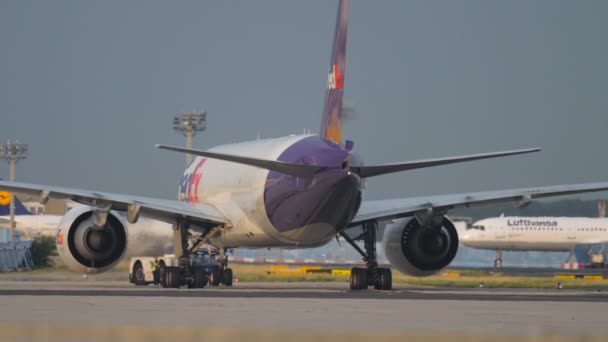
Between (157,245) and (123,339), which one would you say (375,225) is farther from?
(123,339)

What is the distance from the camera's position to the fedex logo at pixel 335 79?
40.2 metres

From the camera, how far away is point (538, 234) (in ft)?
349

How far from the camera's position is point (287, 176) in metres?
38.5

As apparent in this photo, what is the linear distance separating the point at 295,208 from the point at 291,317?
15944mm

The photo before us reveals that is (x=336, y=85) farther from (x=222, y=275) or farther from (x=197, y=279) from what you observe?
(x=222, y=275)

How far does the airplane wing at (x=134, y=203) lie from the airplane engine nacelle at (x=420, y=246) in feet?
20.0

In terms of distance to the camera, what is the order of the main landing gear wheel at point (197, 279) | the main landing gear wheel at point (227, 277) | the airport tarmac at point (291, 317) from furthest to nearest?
1. the main landing gear wheel at point (227, 277)
2. the main landing gear wheel at point (197, 279)
3. the airport tarmac at point (291, 317)

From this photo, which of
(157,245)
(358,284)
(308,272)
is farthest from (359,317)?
(308,272)

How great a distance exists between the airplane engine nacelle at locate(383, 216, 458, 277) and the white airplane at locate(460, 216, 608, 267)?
6290 centimetres

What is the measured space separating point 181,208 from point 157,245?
8159mm

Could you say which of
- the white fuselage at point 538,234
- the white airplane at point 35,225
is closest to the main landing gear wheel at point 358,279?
the white fuselage at point 538,234

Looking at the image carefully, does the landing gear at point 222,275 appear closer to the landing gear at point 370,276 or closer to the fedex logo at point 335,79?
the landing gear at point 370,276

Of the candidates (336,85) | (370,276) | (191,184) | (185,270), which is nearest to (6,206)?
(191,184)

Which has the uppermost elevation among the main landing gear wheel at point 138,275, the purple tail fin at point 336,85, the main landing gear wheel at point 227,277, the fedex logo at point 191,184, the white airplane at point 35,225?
the white airplane at point 35,225
